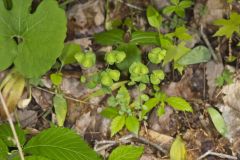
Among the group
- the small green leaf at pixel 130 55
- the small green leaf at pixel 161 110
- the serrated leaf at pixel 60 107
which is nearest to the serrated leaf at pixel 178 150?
the small green leaf at pixel 161 110

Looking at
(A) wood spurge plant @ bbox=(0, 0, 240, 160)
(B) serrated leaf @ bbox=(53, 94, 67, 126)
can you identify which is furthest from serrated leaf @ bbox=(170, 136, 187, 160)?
(B) serrated leaf @ bbox=(53, 94, 67, 126)

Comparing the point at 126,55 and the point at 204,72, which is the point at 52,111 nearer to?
the point at 126,55

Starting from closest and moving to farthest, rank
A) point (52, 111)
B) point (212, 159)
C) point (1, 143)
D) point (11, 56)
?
point (1, 143) → point (11, 56) → point (212, 159) → point (52, 111)

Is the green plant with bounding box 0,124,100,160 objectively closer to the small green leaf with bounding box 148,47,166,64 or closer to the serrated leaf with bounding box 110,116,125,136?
the serrated leaf with bounding box 110,116,125,136

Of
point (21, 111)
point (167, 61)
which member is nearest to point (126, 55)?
point (167, 61)

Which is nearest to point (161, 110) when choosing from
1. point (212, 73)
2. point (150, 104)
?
point (150, 104)

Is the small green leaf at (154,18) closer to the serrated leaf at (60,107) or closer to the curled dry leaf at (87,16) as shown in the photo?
the curled dry leaf at (87,16)
